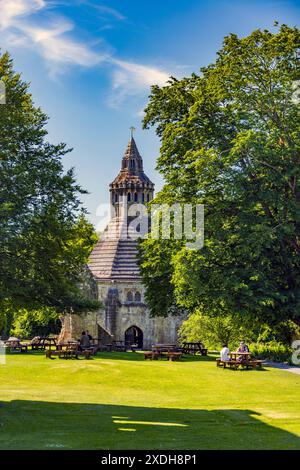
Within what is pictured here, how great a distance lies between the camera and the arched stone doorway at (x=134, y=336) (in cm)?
5909

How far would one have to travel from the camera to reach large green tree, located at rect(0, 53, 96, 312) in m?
19.9

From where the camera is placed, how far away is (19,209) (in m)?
19.7

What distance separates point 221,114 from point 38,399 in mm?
15632

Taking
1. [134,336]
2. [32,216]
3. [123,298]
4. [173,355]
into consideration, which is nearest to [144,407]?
[32,216]

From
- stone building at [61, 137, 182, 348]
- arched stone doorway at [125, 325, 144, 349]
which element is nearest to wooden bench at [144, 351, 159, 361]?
stone building at [61, 137, 182, 348]

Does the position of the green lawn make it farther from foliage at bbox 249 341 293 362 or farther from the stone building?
the stone building

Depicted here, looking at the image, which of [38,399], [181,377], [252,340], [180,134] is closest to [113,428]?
[38,399]

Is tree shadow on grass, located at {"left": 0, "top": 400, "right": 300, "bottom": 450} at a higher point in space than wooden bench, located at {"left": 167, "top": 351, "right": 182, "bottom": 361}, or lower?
lower

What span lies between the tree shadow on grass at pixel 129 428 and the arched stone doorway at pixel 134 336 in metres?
39.6

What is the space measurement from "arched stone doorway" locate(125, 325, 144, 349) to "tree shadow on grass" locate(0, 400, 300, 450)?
39569 mm

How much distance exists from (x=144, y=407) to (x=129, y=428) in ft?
11.5
